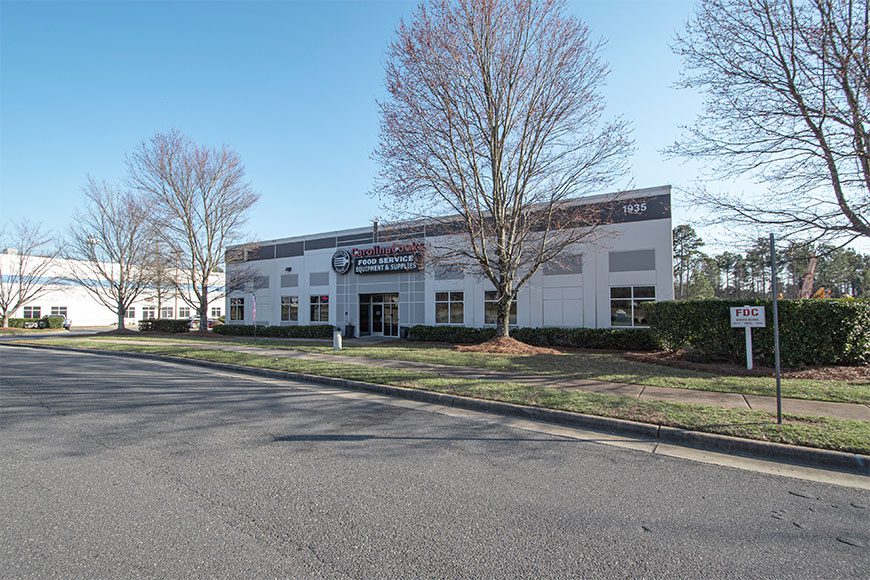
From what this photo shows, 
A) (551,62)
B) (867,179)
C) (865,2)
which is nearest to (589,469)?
(867,179)

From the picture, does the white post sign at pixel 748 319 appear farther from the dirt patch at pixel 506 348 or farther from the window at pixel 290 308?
the window at pixel 290 308

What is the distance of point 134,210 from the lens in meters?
31.6

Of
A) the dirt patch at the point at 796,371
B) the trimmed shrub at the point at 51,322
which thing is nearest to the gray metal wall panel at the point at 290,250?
the dirt patch at the point at 796,371

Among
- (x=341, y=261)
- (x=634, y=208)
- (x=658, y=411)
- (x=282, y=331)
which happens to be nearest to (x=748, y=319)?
(x=658, y=411)

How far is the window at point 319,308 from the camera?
101ft

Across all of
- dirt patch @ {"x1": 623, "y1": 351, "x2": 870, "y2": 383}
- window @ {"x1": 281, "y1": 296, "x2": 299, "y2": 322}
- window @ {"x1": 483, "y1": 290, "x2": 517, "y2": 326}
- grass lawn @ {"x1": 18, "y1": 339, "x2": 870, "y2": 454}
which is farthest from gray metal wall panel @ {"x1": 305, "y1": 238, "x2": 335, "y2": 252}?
dirt patch @ {"x1": 623, "y1": 351, "x2": 870, "y2": 383}

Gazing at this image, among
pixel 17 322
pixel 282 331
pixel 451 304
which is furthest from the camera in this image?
pixel 17 322

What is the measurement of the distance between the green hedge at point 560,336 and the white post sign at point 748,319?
18.2 ft

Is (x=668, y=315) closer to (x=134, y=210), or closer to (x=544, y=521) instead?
(x=544, y=521)

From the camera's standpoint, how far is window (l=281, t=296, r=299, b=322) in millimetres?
32281

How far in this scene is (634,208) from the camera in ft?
66.2

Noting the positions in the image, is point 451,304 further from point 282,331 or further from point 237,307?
point 237,307

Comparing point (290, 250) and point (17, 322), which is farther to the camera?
point (17, 322)

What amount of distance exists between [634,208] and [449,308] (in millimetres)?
10753
